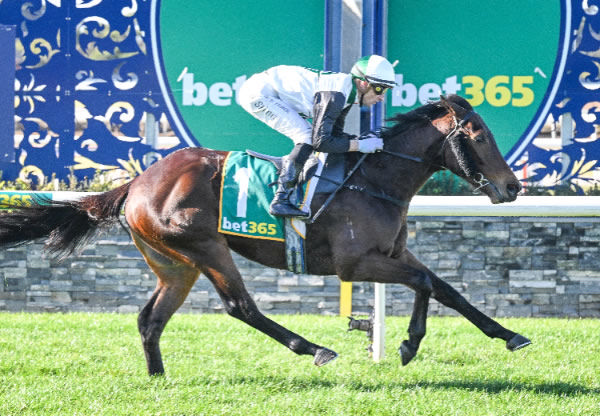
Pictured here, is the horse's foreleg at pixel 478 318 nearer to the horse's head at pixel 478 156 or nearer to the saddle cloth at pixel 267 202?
the horse's head at pixel 478 156

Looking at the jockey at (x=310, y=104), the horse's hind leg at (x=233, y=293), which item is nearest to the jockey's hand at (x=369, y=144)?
the jockey at (x=310, y=104)

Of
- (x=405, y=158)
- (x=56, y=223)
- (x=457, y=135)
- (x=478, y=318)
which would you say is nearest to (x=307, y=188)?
(x=405, y=158)

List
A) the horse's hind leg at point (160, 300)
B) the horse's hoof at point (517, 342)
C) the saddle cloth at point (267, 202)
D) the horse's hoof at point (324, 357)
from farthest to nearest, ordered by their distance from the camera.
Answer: the horse's hind leg at point (160, 300) → the saddle cloth at point (267, 202) → the horse's hoof at point (517, 342) → the horse's hoof at point (324, 357)

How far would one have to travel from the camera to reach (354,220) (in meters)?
4.91

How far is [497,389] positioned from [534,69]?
3.89m

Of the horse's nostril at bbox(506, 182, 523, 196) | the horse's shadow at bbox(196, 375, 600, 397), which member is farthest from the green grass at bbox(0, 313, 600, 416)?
the horse's nostril at bbox(506, 182, 523, 196)

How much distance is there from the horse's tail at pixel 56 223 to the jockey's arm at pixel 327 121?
128 centimetres

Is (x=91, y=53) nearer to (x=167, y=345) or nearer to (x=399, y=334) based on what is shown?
(x=167, y=345)

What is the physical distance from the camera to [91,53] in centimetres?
839

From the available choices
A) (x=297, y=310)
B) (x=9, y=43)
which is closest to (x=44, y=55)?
(x=9, y=43)

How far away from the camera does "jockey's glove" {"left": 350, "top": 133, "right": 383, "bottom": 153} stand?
4.98m

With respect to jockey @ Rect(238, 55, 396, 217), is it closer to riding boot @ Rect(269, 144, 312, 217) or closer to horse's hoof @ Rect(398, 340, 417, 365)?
riding boot @ Rect(269, 144, 312, 217)

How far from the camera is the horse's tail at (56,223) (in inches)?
216

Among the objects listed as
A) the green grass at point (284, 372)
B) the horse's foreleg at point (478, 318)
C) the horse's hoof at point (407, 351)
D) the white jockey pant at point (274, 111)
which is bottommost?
the green grass at point (284, 372)
